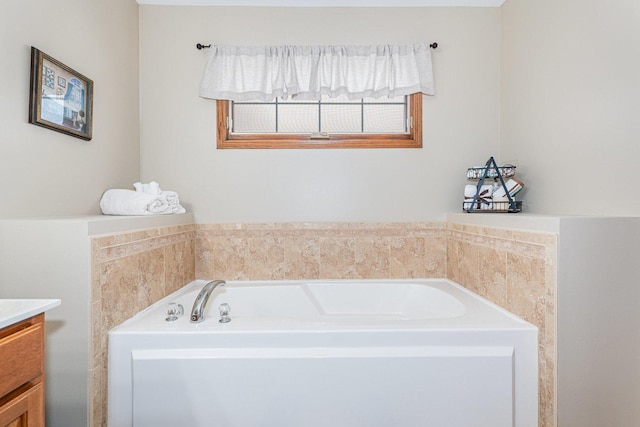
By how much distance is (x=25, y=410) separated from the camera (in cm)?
81

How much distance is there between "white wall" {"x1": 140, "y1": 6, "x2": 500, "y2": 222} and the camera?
7.41 feet

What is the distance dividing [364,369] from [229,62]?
2.01m

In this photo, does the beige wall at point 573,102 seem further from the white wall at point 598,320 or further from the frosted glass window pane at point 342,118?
the frosted glass window pane at point 342,118

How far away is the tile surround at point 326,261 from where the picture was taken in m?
1.31

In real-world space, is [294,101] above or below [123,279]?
above

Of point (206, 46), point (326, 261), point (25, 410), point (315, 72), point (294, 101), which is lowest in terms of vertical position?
point (25, 410)

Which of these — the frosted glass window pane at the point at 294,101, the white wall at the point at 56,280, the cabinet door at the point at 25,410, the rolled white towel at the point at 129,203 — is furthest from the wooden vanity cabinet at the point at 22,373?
the frosted glass window pane at the point at 294,101

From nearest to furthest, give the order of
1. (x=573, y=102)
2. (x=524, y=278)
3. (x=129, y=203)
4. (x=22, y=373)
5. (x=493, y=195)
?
(x=22, y=373), (x=524, y=278), (x=573, y=102), (x=129, y=203), (x=493, y=195)

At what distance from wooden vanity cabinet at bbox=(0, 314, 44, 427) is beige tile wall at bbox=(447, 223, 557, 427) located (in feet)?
5.47

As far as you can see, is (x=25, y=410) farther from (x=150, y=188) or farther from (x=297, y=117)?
(x=297, y=117)

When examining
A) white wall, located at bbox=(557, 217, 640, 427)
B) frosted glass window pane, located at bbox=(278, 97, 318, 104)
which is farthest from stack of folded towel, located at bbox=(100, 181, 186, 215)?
white wall, located at bbox=(557, 217, 640, 427)

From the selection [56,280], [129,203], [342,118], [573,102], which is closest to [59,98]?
[129,203]

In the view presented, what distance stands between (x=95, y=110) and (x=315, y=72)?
4.32 feet

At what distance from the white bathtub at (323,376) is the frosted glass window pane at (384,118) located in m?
1.44
